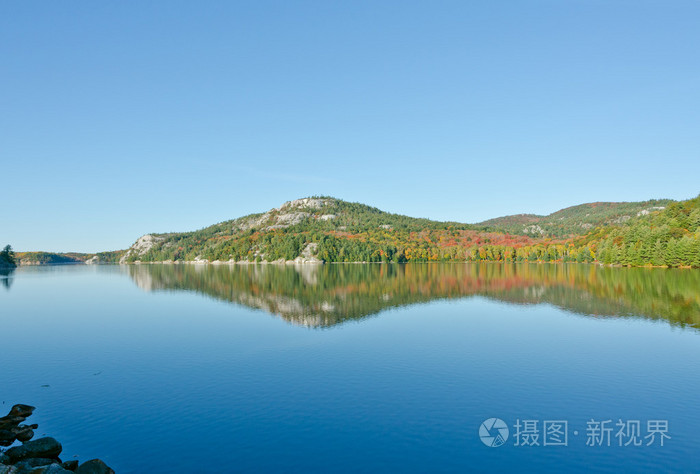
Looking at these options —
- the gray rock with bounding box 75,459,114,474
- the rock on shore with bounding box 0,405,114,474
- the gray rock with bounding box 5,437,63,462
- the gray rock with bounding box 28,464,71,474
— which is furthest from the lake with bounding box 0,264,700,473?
the gray rock with bounding box 28,464,71,474

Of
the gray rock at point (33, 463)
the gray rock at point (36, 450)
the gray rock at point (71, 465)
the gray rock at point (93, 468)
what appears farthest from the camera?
the gray rock at point (36, 450)

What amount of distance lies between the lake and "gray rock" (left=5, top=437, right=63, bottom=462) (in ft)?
3.06

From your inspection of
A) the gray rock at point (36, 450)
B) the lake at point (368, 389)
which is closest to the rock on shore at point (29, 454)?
the gray rock at point (36, 450)

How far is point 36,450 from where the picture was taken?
896 inches

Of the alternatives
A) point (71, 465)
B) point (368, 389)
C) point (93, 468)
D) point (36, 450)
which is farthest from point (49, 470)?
point (368, 389)

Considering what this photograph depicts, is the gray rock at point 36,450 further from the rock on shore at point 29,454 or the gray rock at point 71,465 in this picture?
the gray rock at point 71,465

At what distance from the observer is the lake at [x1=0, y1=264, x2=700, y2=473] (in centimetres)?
2309

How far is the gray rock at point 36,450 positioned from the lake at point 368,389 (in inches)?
36.7

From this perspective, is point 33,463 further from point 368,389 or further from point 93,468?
point 368,389

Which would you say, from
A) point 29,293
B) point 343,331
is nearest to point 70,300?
point 29,293

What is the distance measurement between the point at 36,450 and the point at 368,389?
21.2 meters

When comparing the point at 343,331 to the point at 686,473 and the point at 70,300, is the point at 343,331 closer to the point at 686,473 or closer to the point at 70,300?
the point at 686,473

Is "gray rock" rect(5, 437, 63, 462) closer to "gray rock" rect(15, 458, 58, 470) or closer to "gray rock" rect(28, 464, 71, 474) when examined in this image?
"gray rock" rect(15, 458, 58, 470)

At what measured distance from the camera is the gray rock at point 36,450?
22422 mm
